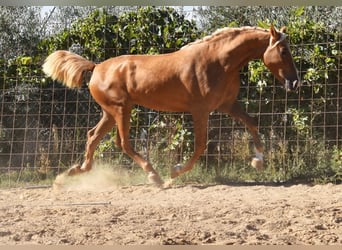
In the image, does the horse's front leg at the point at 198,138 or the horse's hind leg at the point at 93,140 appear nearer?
the horse's front leg at the point at 198,138

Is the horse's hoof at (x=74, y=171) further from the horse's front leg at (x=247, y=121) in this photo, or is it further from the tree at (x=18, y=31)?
the tree at (x=18, y=31)

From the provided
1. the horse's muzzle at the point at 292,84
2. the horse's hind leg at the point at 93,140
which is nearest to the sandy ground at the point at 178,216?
the horse's hind leg at the point at 93,140

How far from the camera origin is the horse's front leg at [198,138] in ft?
21.3

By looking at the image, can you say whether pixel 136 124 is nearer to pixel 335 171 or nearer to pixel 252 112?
pixel 252 112

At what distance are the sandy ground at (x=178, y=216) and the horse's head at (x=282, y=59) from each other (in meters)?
1.13

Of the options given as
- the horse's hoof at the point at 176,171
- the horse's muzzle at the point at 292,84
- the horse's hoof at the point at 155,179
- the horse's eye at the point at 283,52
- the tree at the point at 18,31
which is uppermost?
the tree at the point at 18,31

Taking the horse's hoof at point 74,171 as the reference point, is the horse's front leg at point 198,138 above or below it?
above

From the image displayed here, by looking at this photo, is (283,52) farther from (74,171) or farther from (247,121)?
(74,171)

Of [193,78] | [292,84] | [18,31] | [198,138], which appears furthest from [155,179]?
[18,31]

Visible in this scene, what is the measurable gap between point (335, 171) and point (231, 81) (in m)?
1.62

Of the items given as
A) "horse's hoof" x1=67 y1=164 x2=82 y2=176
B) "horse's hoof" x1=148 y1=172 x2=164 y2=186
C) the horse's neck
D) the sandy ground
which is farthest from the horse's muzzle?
"horse's hoof" x1=67 y1=164 x2=82 y2=176

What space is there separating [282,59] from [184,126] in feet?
6.15

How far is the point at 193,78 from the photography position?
6.43 metres

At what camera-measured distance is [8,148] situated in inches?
332
